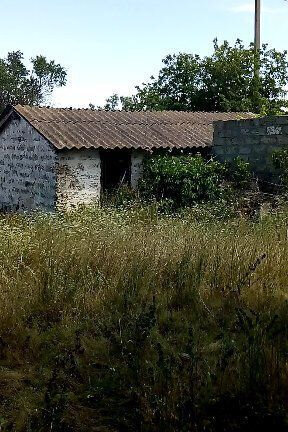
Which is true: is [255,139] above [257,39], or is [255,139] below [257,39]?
below

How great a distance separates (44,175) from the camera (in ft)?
46.2

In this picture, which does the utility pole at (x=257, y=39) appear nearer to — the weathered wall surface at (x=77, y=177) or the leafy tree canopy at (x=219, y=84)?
the leafy tree canopy at (x=219, y=84)

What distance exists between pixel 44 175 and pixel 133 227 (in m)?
7.59

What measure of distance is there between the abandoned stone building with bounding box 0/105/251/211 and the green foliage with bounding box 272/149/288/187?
3.24 metres

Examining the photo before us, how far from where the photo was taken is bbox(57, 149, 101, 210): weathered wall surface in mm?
13742

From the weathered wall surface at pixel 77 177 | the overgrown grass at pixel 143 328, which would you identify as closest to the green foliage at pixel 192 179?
the weathered wall surface at pixel 77 177

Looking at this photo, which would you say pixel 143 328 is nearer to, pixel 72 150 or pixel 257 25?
pixel 72 150

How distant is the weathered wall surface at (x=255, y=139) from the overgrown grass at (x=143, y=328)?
6.13m

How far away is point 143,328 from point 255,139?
10102mm

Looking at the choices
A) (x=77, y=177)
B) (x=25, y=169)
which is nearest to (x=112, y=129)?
(x=77, y=177)

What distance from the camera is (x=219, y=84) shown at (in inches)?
948

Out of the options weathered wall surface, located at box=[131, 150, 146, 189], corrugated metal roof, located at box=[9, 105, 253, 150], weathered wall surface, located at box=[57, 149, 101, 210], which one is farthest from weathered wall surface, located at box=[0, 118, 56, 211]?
weathered wall surface, located at box=[131, 150, 146, 189]

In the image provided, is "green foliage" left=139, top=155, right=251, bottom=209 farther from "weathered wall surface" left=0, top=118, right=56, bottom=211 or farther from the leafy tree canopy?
the leafy tree canopy

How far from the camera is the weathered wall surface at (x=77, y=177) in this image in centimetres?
1374
